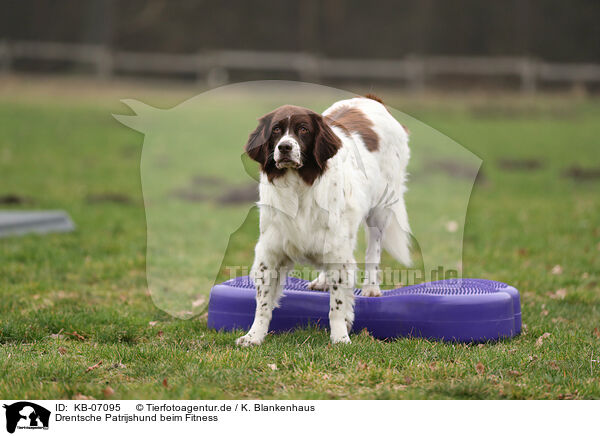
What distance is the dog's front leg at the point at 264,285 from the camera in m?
4.52

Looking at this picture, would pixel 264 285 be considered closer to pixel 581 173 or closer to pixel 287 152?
pixel 287 152

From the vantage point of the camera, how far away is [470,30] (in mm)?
25469

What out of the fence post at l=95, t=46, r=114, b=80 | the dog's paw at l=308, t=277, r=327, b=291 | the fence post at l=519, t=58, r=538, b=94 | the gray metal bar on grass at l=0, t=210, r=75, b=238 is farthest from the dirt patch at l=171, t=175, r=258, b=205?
the fence post at l=519, t=58, r=538, b=94

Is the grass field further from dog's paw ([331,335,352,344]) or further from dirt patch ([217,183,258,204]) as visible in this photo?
dirt patch ([217,183,258,204])

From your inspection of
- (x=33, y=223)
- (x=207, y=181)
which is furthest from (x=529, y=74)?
(x=33, y=223)

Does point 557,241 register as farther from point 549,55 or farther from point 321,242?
point 549,55

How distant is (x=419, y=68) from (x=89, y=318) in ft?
62.9

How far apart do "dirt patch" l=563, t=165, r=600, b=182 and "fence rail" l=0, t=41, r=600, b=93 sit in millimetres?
10510

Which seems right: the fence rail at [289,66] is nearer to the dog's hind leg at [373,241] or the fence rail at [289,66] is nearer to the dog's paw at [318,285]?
the dog's hind leg at [373,241]

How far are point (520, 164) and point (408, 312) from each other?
32.6ft

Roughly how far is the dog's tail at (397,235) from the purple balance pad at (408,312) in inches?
18.4

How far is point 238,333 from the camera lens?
470 cm
